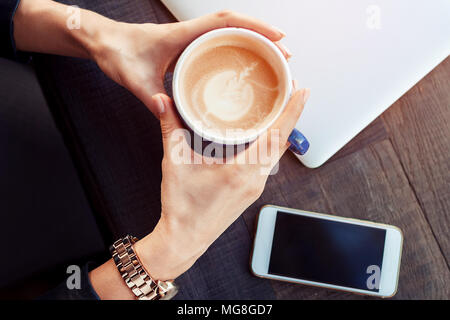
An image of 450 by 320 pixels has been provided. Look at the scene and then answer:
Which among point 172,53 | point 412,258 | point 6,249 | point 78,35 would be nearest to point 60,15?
point 78,35

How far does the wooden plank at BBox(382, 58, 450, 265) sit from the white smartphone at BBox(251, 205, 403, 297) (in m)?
0.09

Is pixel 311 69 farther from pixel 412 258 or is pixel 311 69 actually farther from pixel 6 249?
pixel 6 249

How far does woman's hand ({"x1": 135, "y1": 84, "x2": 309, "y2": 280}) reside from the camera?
0.53 metres

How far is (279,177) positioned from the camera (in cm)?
71

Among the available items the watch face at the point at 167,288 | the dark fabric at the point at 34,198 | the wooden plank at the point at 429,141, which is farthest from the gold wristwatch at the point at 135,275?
the wooden plank at the point at 429,141

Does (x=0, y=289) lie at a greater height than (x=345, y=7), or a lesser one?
lesser

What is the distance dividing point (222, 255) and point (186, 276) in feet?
0.27

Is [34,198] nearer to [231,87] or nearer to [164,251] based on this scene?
[164,251]

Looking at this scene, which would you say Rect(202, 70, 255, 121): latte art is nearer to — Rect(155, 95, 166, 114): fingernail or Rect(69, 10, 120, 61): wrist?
Rect(155, 95, 166, 114): fingernail

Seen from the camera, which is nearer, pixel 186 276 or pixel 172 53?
pixel 172 53

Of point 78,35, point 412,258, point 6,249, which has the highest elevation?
point 78,35

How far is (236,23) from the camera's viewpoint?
0.54 m

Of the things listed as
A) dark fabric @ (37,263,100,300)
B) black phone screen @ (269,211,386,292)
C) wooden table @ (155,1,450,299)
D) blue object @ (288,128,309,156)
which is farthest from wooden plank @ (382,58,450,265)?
dark fabric @ (37,263,100,300)

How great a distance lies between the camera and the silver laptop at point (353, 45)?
0.62 m
